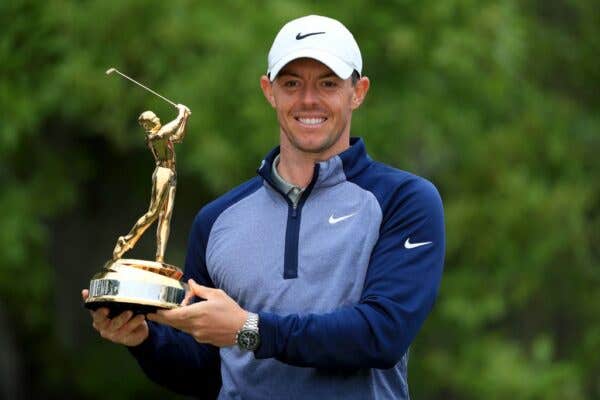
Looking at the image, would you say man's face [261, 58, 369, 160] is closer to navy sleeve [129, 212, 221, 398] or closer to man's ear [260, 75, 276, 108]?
man's ear [260, 75, 276, 108]

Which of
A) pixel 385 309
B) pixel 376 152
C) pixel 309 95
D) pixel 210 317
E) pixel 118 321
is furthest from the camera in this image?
pixel 376 152

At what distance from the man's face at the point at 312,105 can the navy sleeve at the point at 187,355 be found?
0.42 m

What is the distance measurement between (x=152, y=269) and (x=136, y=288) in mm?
104

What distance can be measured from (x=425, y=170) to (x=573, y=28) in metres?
2.47

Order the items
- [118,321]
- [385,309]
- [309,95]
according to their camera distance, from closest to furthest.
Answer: [385,309]
[118,321]
[309,95]

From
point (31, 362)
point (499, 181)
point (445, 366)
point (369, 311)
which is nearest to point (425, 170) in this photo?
point (499, 181)

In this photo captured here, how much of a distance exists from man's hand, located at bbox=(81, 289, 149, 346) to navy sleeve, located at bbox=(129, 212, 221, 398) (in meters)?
0.06

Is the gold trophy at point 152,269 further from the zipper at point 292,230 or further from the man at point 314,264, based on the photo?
the zipper at point 292,230

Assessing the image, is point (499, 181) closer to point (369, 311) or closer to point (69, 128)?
point (69, 128)

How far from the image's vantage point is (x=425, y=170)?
1086 centimetres

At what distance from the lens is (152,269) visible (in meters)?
3.89

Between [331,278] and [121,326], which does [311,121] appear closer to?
[331,278]

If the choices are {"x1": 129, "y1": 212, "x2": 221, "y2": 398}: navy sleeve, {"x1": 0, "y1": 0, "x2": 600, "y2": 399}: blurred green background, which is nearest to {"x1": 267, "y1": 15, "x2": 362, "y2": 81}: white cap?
{"x1": 129, "y1": 212, "x2": 221, "y2": 398}: navy sleeve

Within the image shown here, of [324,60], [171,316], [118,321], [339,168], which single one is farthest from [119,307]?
[324,60]
